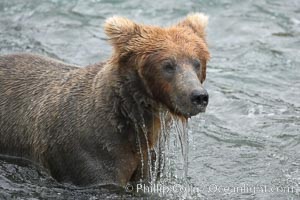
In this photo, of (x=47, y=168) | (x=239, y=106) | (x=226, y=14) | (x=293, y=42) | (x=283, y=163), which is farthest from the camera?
(x=226, y=14)

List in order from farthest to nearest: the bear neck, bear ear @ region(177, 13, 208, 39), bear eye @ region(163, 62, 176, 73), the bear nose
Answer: bear ear @ region(177, 13, 208, 39)
the bear neck
bear eye @ region(163, 62, 176, 73)
the bear nose

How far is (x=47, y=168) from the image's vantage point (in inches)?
305

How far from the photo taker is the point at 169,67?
684 centimetres

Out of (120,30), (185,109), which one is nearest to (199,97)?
(185,109)

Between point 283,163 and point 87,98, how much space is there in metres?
2.31

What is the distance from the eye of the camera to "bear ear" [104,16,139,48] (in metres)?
7.10

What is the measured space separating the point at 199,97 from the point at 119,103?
36.9 inches

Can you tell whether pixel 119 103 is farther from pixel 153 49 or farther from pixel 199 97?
pixel 199 97

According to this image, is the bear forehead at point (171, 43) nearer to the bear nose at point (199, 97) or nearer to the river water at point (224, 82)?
the bear nose at point (199, 97)

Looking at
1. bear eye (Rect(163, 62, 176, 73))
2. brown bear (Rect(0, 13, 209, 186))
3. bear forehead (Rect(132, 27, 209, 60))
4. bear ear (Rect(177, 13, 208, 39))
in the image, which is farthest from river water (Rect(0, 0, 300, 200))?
bear ear (Rect(177, 13, 208, 39))

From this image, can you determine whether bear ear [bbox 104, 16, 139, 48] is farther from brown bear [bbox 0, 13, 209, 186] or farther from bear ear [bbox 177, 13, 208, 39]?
bear ear [bbox 177, 13, 208, 39]

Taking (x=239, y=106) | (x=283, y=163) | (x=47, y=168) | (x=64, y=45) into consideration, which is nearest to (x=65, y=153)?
(x=47, y=168)

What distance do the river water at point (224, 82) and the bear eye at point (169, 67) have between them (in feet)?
4.28

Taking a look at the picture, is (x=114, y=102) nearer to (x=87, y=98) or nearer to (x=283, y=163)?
(x=87, y=98)
